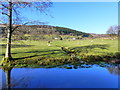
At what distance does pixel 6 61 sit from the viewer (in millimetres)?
10781

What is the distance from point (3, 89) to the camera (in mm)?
5594

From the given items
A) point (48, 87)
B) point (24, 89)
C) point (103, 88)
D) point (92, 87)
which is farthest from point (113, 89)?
point (24, 89)

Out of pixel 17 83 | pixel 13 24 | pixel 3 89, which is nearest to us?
pixel 3 89

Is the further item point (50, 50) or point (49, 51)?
point (50, 50)

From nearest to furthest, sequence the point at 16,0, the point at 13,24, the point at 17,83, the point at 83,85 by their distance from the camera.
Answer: the point at 83,85 → the point at 17,83 → the point at 16,0 → the point at 13,24

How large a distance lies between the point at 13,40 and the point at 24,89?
692cm

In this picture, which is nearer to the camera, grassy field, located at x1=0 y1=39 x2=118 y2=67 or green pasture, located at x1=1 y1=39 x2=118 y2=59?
grassy field, located at x1=0 y1=39 x2=118 y2=67

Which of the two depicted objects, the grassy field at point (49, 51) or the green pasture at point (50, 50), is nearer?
the grassy field at point (49, 51)

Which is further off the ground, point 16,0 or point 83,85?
point 16,0

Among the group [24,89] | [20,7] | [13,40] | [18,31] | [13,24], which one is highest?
[20,7]

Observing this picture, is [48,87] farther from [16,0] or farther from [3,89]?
[16,0]

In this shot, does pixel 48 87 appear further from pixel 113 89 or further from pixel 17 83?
pixel 113 89

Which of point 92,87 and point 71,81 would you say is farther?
point 71,81

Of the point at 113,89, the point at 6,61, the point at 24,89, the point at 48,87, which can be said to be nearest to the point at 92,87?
the point at 113,89
